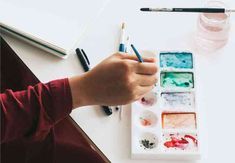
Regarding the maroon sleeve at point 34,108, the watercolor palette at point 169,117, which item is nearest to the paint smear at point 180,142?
the watercolor palette at point 169,117

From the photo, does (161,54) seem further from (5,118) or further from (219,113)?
(5,118)

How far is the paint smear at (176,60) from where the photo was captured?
0.90m

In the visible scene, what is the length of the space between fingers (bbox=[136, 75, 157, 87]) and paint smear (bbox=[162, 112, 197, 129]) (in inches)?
2.8

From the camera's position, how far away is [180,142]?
0.82m

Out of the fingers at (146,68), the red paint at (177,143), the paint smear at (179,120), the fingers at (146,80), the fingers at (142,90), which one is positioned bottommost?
the red paint at (177,143)

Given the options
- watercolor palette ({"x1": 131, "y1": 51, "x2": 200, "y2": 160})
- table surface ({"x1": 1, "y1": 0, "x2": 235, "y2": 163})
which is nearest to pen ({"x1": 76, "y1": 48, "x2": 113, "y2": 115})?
table surface ({"x1": 1, "y1": 0, "x2": 235, "y2": 163})

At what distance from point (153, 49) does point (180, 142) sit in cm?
23

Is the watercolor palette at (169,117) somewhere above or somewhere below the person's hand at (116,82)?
below

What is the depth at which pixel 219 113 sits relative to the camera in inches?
33.9

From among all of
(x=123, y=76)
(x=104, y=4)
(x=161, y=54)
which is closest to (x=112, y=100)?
(x=123, y=76)

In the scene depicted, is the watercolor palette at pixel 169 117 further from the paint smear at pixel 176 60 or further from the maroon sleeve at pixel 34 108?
the maroon sleeve at pixel 34 108

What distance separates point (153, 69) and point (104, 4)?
10.8 inches

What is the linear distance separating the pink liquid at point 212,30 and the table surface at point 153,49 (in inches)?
0.7

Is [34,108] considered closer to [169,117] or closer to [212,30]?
[169,117]
